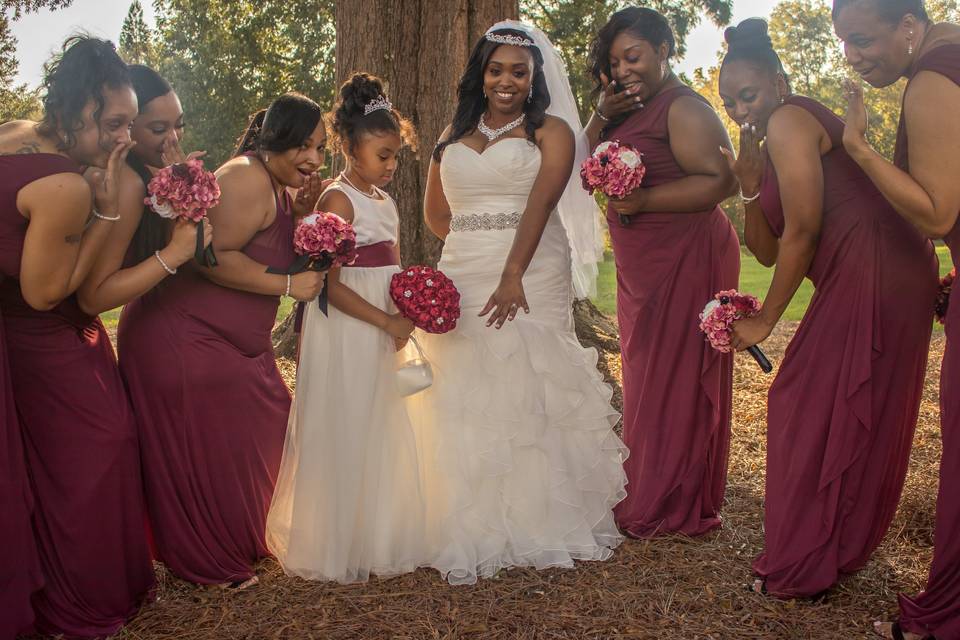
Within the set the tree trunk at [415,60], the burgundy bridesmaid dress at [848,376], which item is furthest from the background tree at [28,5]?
the burgundy bridesmaid dress at [848,376]

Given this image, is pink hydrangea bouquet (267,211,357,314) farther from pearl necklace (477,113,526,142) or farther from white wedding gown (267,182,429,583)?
pearl necklace (477,113,526,142)

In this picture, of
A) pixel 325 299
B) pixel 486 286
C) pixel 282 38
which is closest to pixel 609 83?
pixel 486 286

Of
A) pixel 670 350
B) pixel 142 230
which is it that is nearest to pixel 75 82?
pixel 142 230

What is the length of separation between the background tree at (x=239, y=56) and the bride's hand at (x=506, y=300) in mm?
19178

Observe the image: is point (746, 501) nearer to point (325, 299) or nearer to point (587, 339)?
point (325, 299)

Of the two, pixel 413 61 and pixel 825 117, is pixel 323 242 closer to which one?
pixel 825 117

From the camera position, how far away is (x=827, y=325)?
3977mm

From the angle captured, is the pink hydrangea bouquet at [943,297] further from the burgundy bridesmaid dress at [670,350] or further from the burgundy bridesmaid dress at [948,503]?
the burgundy bridesmaid dress at [670,350]

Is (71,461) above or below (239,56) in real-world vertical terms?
below

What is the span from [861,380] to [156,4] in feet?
89.8

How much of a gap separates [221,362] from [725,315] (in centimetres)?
260

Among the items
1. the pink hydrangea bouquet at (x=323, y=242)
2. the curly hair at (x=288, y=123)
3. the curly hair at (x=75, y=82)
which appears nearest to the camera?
the curly hair at (x=75, y=82)

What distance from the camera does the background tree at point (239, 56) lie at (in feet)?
75.5

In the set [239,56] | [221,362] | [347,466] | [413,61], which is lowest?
[347,466]
